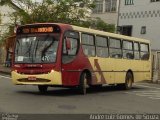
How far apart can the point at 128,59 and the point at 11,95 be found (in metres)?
8.38

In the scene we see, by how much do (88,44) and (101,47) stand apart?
140cm

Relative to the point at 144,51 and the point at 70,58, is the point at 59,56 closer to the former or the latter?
the point at 70,58

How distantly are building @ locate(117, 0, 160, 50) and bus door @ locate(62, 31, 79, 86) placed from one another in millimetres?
21367

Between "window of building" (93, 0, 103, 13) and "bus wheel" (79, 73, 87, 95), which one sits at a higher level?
"window of building" (93, 0, 103, 13)

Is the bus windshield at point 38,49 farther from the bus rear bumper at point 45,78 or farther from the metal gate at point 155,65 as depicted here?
the metal gate at point 155,65

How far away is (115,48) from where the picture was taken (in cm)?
2478

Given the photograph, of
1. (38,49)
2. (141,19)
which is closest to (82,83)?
(38,49)

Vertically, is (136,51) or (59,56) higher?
(136,51)

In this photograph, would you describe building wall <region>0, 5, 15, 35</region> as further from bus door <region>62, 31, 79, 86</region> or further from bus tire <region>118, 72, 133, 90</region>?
bus door <region>62, 31, 79, 86</region>

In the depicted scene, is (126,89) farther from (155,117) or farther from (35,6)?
(35,6)

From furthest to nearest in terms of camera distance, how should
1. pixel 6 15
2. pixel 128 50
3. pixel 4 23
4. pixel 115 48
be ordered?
pixel 4 23
pixel 6 15
pixel 128 50
pixel 115 48

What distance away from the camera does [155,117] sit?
14.6 metres

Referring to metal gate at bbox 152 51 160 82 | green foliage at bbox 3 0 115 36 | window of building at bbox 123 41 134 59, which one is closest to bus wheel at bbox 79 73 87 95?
window of building at bbox 123 41 134 59

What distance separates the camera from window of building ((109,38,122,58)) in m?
24.3
